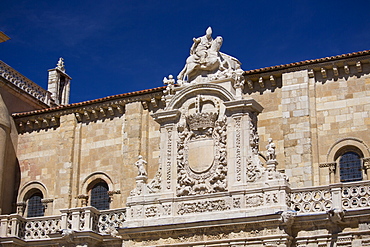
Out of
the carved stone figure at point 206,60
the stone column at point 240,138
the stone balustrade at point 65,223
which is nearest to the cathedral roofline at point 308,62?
the carved stone figure at point 206,60

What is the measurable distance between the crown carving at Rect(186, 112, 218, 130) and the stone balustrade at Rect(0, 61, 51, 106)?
1097cm

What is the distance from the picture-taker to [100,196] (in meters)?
31.9

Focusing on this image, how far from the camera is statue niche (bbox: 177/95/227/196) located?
84.8 feet

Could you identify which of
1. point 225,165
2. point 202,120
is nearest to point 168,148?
point 202,120

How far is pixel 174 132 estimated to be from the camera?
27312mm

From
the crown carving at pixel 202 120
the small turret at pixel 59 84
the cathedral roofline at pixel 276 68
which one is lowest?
the crown carving at pixel 202 120

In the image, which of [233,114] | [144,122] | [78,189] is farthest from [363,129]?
[78,189]

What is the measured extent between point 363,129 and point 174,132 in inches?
260

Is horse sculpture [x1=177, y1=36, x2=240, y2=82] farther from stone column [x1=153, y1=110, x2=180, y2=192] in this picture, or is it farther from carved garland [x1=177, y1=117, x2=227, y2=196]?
carved garland [x1=177, y1=117, x2=227, y2=196]

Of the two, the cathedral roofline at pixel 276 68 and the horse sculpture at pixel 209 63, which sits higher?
the cathedral roofline at pixel 276 68

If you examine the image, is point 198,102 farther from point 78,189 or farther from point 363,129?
point 78,189

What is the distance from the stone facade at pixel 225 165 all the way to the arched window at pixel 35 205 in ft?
2.29

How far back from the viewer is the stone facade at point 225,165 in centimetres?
2425

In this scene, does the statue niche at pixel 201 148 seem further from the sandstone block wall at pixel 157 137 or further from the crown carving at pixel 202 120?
the sandstone block wall at pixel 157 137
